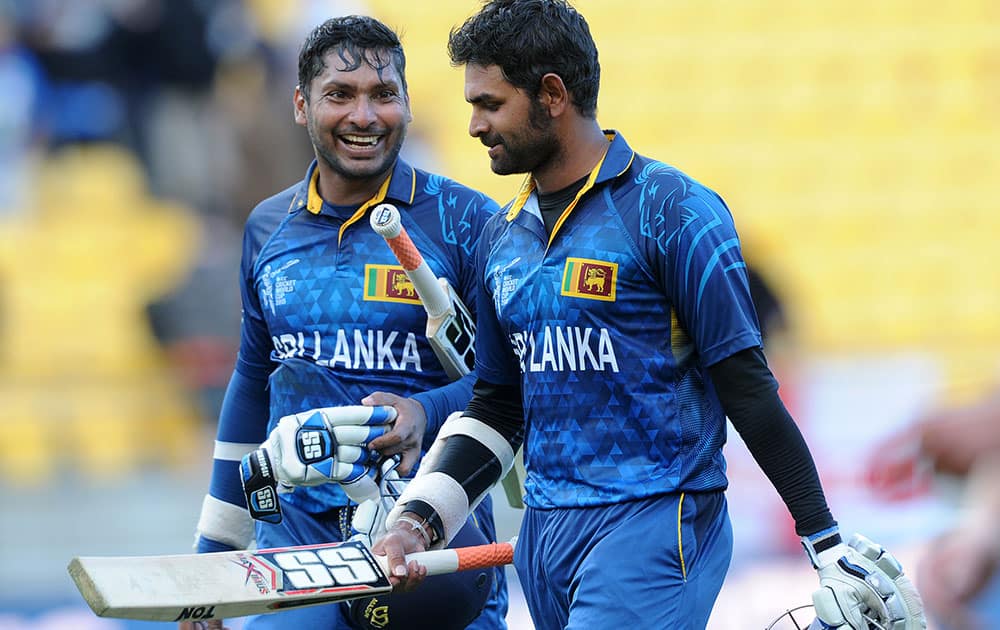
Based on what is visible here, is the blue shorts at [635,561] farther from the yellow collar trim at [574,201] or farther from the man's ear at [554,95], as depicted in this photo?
the man's ear at [554,95]

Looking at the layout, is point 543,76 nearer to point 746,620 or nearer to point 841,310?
point 746,620

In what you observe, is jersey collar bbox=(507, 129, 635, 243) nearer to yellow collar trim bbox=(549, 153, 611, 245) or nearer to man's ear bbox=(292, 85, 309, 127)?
yellow collar trim bbox=(549, 153, 611, 245)

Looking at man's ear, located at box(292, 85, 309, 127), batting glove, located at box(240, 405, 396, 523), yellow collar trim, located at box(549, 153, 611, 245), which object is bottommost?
batting glove, located at box(240, 405, 396, 523)

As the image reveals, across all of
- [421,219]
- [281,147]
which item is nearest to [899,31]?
[281,147]

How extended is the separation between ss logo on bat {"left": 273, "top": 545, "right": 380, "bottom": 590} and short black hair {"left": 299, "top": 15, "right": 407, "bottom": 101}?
50.5 inches

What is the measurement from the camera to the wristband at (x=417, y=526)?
3.78m

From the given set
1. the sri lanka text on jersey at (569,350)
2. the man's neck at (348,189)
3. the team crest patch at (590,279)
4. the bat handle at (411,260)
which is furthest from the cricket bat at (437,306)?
the team crest patch at (590,279)

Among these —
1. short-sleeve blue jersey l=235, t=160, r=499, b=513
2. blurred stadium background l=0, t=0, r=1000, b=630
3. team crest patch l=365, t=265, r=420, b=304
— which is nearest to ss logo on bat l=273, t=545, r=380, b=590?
short-sleeve blue jersey l=235, t=160, r=499, b=513

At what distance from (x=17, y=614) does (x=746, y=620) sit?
348 cm

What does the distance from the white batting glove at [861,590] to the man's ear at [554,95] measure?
1098mm

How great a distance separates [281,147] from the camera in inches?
372

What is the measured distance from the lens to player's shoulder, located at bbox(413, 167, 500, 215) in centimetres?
431

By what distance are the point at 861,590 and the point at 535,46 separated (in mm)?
1372

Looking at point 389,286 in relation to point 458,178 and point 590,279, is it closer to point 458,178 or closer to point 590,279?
point 590,279
